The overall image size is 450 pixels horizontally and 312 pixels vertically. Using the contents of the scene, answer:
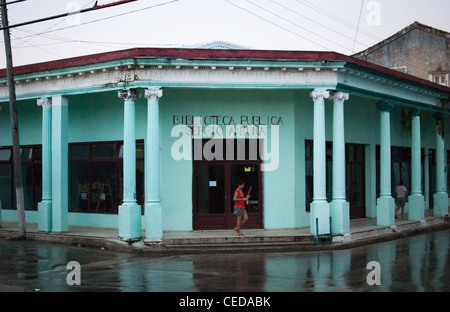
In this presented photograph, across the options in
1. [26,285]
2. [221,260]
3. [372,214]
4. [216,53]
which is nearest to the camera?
[26,285]

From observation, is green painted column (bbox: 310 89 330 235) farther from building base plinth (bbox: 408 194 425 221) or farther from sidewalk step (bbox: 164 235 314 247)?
building base plinth (bbox: 408 194 425 221)

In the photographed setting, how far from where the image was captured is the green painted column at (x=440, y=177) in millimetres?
24281

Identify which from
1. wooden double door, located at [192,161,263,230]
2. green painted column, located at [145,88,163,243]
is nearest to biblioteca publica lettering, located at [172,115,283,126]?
wooden double door, located at [192,161,263,230]

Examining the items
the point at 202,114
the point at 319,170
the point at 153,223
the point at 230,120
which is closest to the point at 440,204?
the point at 319,170

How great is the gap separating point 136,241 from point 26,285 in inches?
222

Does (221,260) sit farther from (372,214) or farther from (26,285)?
(372,214)

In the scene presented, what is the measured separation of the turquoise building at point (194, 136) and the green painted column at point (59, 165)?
0.11ft

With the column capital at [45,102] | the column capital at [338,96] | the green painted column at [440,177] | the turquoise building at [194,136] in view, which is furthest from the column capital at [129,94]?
the green painted column at [440,177]

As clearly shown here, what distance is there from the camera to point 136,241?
16641 mm

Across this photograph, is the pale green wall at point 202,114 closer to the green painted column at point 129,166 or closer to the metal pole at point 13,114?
the green painted column at point 129,166

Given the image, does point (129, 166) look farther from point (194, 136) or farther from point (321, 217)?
point (321, 217)

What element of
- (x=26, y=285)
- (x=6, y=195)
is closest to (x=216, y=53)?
(x=26, y=285)

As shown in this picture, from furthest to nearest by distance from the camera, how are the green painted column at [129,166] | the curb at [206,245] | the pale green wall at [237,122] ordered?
the pale green wall at [237,122]
the green painted column at [129,166]
the curb at [206,245]

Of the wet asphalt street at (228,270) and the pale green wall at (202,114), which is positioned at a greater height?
the pale green wall at (202,114)
